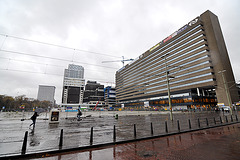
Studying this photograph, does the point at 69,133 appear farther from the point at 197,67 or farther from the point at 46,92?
the point at 46,92

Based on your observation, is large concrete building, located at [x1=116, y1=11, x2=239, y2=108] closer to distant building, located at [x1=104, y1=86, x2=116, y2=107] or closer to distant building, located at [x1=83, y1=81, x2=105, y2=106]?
distant building, located at [x1=104, y1=86, x2=116, y2=107]

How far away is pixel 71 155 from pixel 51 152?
1.08 m

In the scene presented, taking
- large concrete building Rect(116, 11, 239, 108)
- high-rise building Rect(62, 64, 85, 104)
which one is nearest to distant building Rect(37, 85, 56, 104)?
high-rise building Rect(62, 64, 85, 104)

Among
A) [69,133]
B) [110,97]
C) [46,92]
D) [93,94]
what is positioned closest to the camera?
[69,133]

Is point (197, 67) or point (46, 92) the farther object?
point (46, 92)

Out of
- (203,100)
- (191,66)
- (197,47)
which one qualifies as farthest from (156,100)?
(197,47)

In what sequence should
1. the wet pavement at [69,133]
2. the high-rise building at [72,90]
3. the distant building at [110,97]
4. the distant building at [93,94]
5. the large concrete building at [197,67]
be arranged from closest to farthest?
the wet pavement at [69,133] < the large concrete building at [197,67] < the high-rise building at [72,90] < the distant building at [110,97] < the distant building at [93,94]

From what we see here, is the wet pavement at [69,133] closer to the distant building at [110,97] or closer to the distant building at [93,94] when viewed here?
the distant building at [110,97]

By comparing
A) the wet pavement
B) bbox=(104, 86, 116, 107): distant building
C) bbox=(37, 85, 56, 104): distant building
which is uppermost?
bbox=(37, 85, 56, 104): distant building

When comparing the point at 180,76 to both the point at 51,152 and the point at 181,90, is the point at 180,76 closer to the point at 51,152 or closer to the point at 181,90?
the point at 181,90

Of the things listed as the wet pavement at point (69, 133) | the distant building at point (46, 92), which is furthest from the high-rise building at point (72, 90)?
the wet pavement at point (69, 133)

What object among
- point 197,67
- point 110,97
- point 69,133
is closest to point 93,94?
point 110,97

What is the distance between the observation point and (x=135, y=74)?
107000 mm

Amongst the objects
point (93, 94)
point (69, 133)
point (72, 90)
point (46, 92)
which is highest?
point (46, 92)
